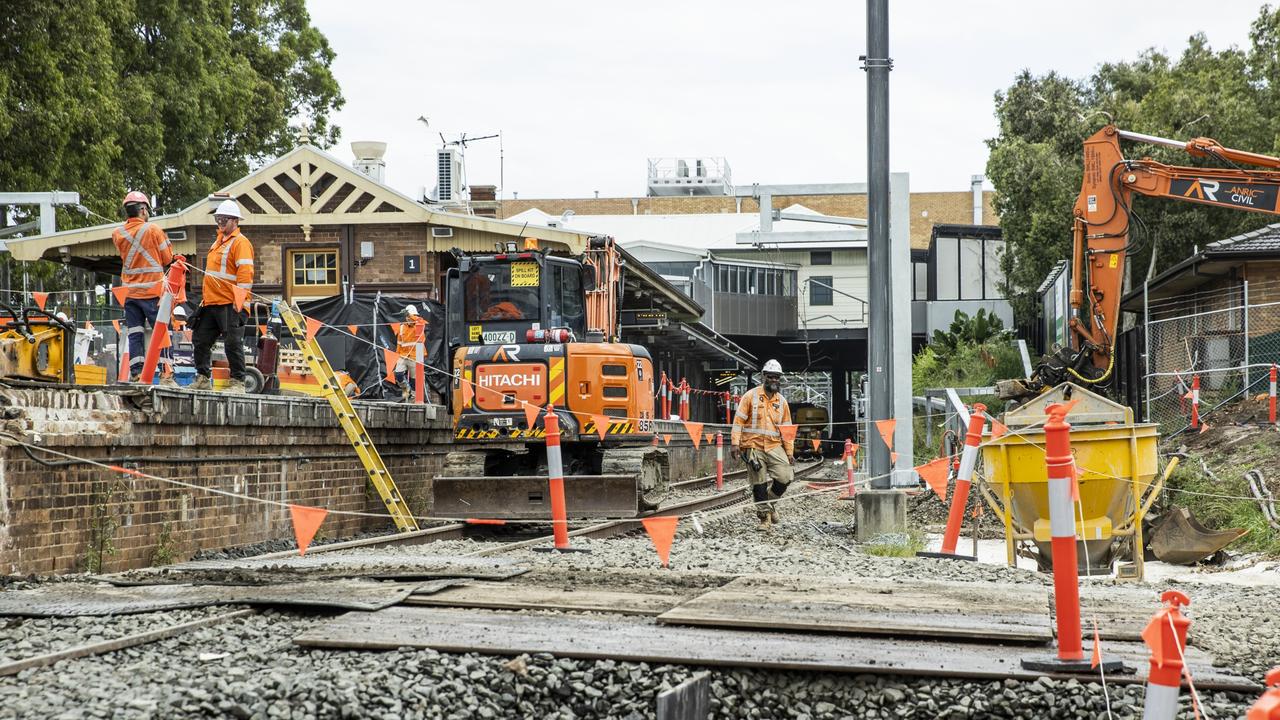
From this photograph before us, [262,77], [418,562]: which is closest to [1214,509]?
[418,562]

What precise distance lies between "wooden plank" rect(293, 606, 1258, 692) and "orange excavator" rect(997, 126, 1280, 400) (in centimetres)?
1359

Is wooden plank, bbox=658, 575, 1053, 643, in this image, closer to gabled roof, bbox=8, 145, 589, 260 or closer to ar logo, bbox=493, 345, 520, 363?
ar logo, bbox=493, 345, 520, 363

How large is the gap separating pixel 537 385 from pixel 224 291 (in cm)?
457

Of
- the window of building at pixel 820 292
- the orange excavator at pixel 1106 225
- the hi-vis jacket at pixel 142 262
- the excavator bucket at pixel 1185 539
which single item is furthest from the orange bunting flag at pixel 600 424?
the window of building at pixel 820 292

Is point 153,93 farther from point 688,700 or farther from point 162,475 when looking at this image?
point 688,700

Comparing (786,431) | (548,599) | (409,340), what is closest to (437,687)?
(548,599)

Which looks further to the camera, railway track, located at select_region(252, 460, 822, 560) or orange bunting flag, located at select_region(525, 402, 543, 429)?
orange bunting flag, located at select_region(525, 402, 543, 429)

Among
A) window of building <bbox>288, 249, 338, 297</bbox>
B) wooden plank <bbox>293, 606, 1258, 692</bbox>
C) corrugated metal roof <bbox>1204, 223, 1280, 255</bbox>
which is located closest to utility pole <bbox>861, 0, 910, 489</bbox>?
wooden plank <bbox>293, 606, 1258, 692</bbox>

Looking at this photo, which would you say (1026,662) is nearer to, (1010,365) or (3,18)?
(3,18)

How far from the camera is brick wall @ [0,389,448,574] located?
9.41 metres

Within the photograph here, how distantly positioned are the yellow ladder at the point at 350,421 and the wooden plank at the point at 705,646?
325 inches

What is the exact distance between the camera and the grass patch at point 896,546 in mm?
13578

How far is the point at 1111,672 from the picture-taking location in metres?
5.67

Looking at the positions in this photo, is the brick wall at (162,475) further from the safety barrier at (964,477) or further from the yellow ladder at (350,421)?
the safety barrier at (964,477)
